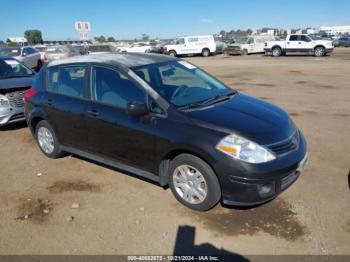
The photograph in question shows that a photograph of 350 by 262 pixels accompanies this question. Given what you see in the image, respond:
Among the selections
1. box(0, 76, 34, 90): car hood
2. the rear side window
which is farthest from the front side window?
the rear side window

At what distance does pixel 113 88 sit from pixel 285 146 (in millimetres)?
2254

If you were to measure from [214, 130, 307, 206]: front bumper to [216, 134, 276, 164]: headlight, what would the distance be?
5cm

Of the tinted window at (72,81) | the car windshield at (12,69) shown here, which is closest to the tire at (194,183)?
the tinted window at (72,81)

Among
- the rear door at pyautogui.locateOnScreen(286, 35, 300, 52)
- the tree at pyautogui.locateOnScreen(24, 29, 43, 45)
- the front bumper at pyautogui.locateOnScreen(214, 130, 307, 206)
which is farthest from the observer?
the tree at pyautogui.locateOnScreen(24, 29, 43, 45)

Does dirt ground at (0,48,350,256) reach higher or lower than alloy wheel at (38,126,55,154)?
lower

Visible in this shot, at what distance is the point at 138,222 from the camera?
3.82 m

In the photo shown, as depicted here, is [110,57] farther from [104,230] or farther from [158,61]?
[104,230]

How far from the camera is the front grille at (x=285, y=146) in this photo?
366 centimetres

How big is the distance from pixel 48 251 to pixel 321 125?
→ 231 inches

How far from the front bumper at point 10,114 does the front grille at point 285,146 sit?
226 inches

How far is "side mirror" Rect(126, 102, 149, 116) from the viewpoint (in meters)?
3.97

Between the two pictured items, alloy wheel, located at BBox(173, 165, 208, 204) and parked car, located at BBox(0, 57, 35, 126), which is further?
parked car, located at BBox(0, 57, 35, 126)

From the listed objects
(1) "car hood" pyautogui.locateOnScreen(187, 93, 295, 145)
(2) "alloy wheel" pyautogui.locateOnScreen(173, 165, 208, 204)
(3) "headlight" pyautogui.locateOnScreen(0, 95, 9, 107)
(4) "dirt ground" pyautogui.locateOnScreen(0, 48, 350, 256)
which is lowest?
(4) "dirt ground" pyautogui.locateOnScreen(0, 48, 350, 256)

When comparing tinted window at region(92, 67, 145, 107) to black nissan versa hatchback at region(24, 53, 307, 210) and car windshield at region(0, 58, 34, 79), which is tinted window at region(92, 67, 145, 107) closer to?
black nissan versa hatchback at region(24, 53, 307, 210)
